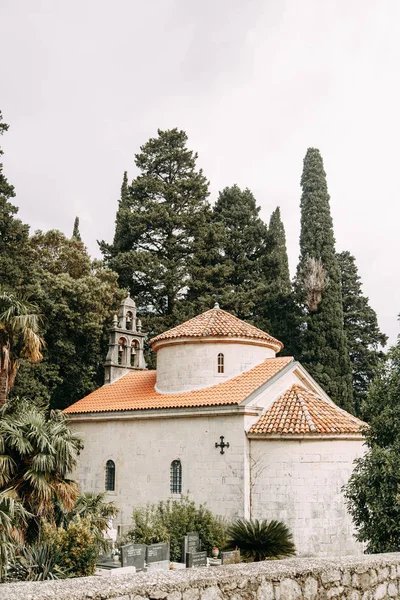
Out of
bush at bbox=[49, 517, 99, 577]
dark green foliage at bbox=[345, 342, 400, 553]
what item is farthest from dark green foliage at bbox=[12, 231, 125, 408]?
dark green foliage at bbox=[345, 342, 400, 553]

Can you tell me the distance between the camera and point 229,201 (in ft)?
169

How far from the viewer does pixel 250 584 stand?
5711 millimetres

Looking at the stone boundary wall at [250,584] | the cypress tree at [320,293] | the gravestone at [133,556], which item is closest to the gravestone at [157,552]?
the gravestone at [133,556]

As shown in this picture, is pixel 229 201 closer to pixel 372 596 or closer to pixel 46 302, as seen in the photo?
pixel 46 302

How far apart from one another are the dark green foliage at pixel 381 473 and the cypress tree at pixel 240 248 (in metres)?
30.2

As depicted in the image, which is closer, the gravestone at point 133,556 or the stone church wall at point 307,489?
the gravestone at point 133,556

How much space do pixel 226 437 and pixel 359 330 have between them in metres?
28.9

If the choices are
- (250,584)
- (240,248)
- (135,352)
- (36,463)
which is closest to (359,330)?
(240,248)

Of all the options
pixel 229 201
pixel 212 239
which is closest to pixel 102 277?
pixel 212 239

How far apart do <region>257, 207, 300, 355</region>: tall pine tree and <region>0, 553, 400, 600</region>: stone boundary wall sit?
118ft

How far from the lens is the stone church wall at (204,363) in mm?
23656

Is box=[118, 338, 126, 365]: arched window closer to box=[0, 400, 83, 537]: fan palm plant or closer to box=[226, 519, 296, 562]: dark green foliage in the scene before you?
box=[0, 400, 83, 537]: fan palm plant

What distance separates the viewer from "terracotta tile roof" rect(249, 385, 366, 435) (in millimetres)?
19422

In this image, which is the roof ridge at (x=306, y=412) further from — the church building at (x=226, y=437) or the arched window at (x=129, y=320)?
the arched window at (x=129, y=320)
